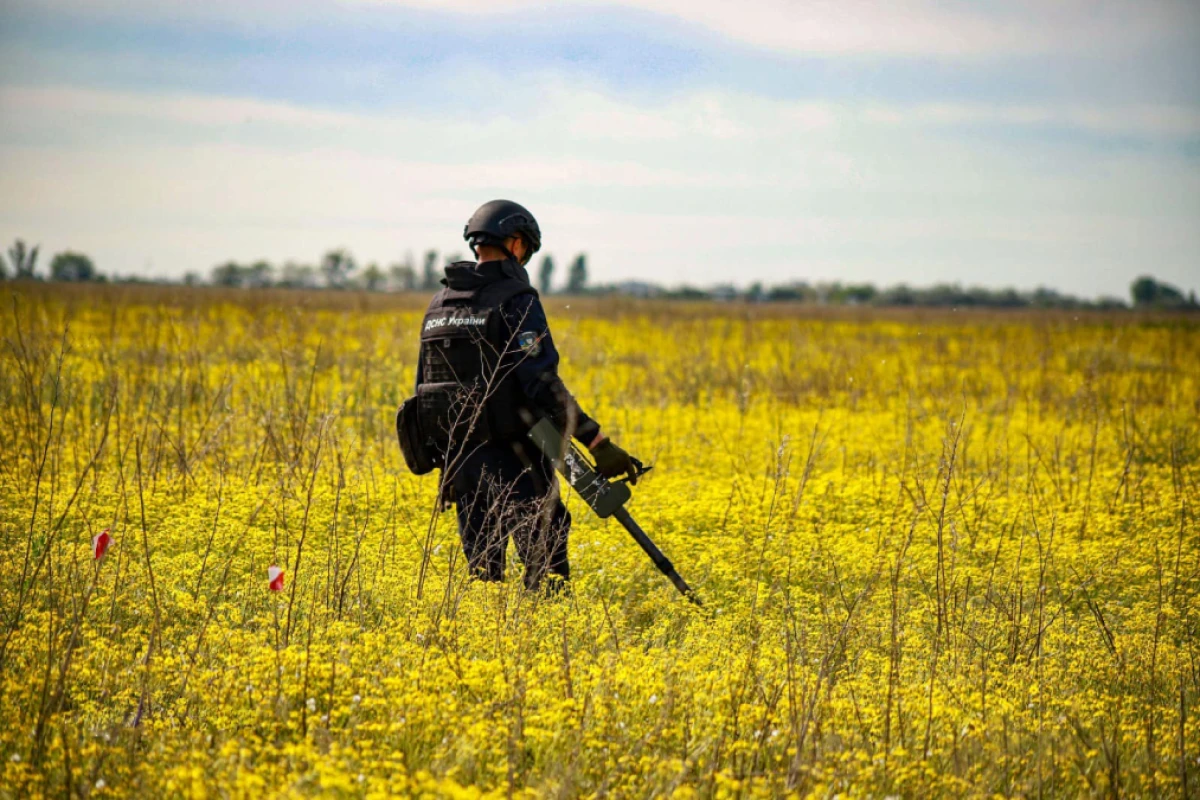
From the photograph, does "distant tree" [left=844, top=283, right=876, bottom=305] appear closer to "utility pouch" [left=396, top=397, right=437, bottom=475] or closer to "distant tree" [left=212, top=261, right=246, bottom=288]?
"distant tree" [left=212, top=261, right=246, bottom=288]

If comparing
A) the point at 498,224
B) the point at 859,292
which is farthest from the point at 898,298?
the point at 498,224

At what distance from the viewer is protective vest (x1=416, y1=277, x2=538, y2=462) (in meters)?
5.01

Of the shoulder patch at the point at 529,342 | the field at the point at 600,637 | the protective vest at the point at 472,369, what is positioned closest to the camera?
the field at the point at 600,637

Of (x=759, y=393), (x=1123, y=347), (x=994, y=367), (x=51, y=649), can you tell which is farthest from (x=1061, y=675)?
(x=1123, y=347)

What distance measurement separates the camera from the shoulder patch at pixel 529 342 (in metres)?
4.89

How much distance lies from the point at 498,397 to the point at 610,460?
0.62 metres

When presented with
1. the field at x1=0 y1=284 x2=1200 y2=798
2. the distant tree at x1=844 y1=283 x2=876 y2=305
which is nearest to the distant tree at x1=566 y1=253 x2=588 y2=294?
the distant tree at x1=844 y1=283 x2=876 y2=305

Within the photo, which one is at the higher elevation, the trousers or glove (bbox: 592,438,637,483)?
glove (bbox: 592,438,637,483)

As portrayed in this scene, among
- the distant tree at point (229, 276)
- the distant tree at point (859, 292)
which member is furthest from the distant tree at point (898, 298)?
the distant tree at point (229, 276)

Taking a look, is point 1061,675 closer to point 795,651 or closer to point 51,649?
point 795,651

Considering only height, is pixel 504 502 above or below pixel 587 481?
below

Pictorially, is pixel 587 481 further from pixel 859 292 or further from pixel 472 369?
pixel 859 292

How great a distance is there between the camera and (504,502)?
4.96 metres

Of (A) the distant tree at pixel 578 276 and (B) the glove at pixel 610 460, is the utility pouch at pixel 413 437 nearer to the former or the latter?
(B) the glove at pixel 610 460
